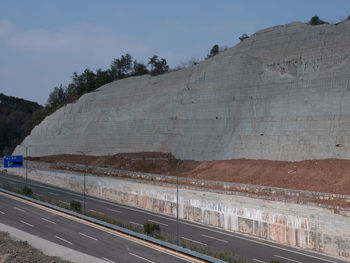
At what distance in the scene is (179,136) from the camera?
5250cm

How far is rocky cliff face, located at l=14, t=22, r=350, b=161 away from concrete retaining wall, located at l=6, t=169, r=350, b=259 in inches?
455

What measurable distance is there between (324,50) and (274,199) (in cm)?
2124

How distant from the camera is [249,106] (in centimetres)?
4509

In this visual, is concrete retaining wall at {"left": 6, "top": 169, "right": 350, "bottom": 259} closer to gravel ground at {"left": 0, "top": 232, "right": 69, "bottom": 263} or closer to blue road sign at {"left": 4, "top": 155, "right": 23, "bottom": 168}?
blue road sign at {"left": 4, "top": 155, "right": 23, "bottom": 168}

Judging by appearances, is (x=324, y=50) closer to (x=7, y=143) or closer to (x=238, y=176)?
(x=238, y=176)

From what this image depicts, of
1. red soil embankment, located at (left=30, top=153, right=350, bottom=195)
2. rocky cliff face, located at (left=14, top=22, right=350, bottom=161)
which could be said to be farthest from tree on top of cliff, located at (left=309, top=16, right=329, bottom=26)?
red soil embankment, located at (left=30, top=153, right=350, bottom=195)

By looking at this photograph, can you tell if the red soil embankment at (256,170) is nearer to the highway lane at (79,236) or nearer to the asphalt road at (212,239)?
the asphalt road at (212,239)

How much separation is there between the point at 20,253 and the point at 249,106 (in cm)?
3246

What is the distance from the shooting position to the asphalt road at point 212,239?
22844mm

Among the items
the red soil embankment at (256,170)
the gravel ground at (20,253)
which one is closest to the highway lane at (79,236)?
the gravel ground at (20,253)

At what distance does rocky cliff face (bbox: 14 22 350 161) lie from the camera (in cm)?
3747

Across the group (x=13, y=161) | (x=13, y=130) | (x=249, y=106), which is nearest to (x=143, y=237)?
(x=13, y=161)

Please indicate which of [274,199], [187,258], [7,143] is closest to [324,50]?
[274,199]

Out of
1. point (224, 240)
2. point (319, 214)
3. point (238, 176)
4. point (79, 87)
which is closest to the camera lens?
point (319, 214)
